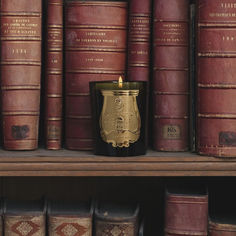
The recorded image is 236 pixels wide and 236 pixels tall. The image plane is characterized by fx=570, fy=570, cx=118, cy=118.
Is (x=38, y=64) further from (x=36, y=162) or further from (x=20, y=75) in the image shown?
(x=36, y=162)

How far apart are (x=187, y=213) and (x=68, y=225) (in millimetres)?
205

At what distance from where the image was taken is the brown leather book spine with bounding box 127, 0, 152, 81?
3.31 feet

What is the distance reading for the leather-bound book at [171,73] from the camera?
100 cm

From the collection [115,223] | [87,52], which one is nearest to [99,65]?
[87,52]

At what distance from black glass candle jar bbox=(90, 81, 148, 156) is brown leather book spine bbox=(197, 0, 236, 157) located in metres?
0.11

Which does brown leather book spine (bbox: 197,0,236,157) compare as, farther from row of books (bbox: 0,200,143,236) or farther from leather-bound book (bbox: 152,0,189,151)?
row of books (bbox: 0,200,143,236)

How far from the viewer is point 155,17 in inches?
39.6

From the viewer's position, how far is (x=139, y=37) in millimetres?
1012

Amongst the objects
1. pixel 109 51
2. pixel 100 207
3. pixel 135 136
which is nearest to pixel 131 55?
pixel 109 51

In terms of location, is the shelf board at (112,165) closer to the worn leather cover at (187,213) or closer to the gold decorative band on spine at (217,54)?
the worn leather cover at (187,213)

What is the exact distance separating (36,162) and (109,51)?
23 cm

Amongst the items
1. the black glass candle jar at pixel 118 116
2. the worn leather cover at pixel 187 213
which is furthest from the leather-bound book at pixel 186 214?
the black glass candle jar at pixel 118 116

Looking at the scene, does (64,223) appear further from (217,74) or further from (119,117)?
(217,74)

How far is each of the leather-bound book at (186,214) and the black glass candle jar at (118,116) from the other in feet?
0.35
